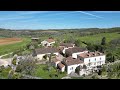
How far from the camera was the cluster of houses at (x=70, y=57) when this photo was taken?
4.95 metres

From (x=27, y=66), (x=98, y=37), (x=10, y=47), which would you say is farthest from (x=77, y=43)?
(x=10, y=47)

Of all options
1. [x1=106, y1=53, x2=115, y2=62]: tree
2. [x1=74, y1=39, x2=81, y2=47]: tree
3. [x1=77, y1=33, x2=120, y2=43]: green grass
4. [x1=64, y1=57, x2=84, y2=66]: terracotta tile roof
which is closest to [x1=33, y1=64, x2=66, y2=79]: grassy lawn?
[x1=64, y1=57, x2=84, y2=66]: terracotta tile roof

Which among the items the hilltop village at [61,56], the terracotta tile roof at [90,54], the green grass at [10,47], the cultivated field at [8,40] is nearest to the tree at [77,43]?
the hilltop village at [61,56]

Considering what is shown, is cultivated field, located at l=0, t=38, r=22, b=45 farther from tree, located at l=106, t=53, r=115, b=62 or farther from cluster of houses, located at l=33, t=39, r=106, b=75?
tree, located at l=106, t=53, r=115, b=62

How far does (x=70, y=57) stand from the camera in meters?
5.01

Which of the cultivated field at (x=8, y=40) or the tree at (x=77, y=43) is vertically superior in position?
the cultivated field at (x=8, y=40)

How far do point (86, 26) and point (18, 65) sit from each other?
133cm

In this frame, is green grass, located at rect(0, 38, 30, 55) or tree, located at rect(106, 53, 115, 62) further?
tree, located at rect(106, 53, 115, 62)

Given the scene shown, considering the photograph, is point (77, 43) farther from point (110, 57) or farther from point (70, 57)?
point (110, 57)

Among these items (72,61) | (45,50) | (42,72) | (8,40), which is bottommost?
(42,72)

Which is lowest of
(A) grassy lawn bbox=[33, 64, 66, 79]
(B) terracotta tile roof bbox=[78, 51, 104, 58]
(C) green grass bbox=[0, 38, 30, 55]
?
(A) grassy lawn bbox=[33, 64, 66, 79]

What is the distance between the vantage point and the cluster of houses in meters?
4.95

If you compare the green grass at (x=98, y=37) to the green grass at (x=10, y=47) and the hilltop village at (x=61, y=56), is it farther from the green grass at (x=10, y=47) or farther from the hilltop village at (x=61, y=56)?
the green grass at (x=10, y=47)
